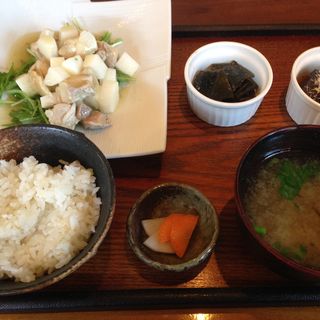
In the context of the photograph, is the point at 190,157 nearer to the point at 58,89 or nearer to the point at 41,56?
the point at 58,89

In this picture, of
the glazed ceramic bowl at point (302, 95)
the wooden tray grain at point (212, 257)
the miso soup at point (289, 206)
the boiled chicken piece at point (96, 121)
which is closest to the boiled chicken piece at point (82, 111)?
the boiled chicken piece at point (96, 121)

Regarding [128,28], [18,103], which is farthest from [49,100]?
[128,28]

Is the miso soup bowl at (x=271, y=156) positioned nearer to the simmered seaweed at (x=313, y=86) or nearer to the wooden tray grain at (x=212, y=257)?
the wooden tray grain at (x=212, y=257)

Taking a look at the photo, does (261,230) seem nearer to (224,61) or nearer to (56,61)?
(224,61)

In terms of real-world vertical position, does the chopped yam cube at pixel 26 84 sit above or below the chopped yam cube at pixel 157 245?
above

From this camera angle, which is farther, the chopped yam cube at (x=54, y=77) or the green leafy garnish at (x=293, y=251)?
the chopped yam cube at (x=54, y=77)

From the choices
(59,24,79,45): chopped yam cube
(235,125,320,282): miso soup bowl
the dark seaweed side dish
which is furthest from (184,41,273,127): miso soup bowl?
(59,24,79,45): chopped yam cube

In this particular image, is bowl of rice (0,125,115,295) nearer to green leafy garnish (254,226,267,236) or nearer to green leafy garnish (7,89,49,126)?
green leafy garnish (7,89,49,126)
